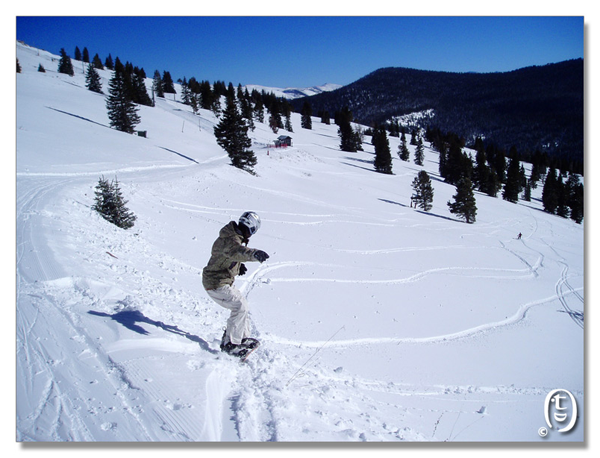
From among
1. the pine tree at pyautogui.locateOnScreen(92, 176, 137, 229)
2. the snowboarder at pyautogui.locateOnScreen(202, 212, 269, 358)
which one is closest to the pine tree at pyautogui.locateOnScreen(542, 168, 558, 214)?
the pine tree at pyautogui.locateOnScreen(92, 176, 137, 229)

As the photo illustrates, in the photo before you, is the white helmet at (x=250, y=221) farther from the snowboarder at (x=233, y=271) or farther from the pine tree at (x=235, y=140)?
the pine tree at (x=235, y=140)

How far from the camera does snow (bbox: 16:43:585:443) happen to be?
4.09 meters

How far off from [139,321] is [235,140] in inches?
1306

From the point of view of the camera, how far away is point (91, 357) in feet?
14.5

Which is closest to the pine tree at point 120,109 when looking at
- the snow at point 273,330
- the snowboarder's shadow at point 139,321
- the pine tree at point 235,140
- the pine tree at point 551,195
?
the pine tree at point 235,140

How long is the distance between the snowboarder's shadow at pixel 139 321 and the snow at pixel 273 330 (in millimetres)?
39

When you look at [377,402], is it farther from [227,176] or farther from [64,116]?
[64,116]

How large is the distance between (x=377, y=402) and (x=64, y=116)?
43.9 m

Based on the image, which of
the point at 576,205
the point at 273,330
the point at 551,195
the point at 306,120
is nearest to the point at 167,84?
the point at 306,120

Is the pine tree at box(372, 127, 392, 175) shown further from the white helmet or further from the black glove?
the black glove

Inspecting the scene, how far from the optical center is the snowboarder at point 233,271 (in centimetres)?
480

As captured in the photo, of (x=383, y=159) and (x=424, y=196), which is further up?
(x=383, y=159)

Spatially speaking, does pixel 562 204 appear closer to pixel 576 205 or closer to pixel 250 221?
pixel 576 205

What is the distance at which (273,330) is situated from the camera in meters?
7.45
